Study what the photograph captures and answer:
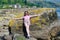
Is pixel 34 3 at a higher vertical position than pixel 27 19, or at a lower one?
higher

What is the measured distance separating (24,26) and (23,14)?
0.27 metres

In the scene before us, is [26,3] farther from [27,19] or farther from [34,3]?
[27,19]

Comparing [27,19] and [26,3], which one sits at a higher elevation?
[26,3]

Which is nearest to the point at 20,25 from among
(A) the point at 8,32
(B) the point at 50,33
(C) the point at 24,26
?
(C) the point at 24,26

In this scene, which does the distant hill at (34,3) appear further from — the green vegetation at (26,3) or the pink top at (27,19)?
the pink top at (27,19)

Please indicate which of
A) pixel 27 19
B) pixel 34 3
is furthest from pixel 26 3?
pixel 27 19

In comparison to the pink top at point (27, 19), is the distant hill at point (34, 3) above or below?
above

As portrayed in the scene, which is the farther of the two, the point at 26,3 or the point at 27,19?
the point at 26,3

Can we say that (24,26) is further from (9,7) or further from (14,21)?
(9,7)

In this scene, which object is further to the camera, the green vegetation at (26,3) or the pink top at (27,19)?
the green vegetation at (26,3)

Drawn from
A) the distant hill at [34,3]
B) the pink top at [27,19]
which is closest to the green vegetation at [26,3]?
the distant hill at [34,3]

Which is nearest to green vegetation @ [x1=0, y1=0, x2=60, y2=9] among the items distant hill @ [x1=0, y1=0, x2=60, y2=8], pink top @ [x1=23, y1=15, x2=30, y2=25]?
distant hill @ [x1=0, y1=0, x2=60, y2=8]

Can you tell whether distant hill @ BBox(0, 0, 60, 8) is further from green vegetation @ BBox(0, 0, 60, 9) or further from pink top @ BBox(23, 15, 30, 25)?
pink top @ BBox(23, 15, 30, 25)

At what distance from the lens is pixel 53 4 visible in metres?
3.47
